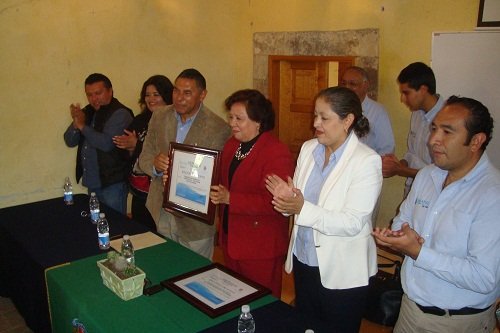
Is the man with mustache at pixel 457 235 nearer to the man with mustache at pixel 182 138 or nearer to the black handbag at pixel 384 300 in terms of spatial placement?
the black handbag at pixel 384 300

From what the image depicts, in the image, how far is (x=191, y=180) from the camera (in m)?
2.77

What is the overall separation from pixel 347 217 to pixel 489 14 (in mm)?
3193

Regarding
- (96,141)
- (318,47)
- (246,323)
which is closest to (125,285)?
(246,323)

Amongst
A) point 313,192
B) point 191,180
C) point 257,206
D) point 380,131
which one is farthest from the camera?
point 380,131

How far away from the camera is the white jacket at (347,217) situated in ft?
6.63

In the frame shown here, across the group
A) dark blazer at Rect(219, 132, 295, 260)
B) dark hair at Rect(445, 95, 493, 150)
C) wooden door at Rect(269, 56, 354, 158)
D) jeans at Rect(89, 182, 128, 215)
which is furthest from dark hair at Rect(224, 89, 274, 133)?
wooden door at Rect(269, 56, 354, 158)

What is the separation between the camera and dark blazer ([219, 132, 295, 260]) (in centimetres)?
252

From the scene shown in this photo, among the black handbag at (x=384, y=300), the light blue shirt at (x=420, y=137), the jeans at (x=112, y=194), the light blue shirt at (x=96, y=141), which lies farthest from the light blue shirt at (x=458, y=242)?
the jeans at (x=112, y=194)

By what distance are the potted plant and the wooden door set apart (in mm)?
4135

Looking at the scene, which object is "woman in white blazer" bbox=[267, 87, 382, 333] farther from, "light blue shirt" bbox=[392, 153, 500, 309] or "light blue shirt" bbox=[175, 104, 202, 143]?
"light blue shirt" bbox=[175, 104, 202, 143]

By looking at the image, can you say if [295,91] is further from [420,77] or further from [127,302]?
[127,302]

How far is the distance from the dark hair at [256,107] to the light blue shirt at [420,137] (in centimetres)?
165

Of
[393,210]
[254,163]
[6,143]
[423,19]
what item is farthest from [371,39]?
[6,143]

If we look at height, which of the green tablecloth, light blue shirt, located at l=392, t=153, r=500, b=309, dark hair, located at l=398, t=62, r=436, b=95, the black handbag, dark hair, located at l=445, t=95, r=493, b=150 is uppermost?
dark hair, located at l=398, t=62, r=436, b=95
